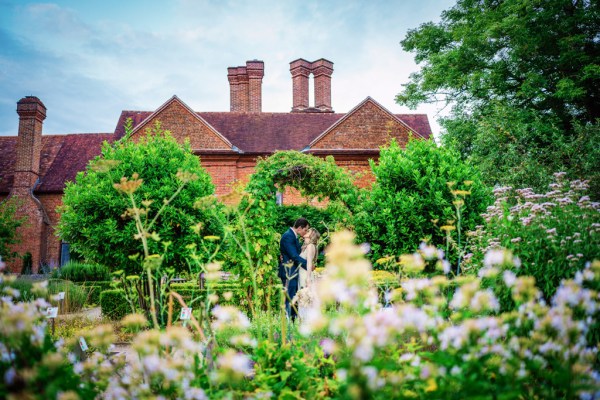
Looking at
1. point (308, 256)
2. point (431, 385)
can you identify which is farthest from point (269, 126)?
point (431, 385)

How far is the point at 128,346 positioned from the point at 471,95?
1738cm

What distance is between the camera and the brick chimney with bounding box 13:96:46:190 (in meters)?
21.4

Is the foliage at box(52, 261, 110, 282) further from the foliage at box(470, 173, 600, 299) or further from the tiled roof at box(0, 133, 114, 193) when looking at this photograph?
the foliage at box(470, 173, 600, 299)

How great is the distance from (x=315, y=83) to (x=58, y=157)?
1693cm

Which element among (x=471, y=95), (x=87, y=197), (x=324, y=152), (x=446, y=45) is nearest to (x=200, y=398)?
(x=87, y=197)

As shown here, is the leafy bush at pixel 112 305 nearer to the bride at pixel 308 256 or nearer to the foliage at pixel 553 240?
the bride at pixel 308 256

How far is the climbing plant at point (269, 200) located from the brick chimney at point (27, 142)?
18.9 m

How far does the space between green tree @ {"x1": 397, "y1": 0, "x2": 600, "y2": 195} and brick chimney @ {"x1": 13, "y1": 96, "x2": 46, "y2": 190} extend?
66.1ft

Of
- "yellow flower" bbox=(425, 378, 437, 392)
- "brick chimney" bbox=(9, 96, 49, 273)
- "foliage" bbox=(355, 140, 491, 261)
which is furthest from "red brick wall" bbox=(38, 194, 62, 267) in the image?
"yellow flower" bbox=(425, 378, 437, 392)

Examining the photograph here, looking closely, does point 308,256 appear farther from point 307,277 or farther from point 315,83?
point 315,83

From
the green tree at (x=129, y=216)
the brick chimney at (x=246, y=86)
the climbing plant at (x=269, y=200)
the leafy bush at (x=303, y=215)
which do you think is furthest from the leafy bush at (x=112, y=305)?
the brick chimney at (x=246, y=86)

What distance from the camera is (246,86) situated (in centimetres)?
2544

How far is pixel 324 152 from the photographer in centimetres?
1811

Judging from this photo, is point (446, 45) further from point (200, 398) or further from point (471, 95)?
point (200, 398)
